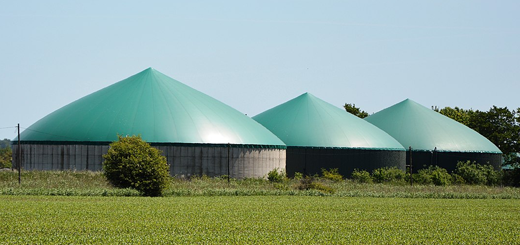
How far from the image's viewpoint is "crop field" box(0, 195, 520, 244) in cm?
2800

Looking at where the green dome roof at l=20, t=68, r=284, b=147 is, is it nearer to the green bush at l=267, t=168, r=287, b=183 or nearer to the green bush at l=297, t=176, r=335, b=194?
the green bush at l=267, t=168, r=287, b=183

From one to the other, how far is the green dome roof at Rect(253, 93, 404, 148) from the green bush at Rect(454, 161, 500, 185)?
7658 millimetres

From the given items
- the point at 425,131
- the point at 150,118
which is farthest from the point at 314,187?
the point at 425,131

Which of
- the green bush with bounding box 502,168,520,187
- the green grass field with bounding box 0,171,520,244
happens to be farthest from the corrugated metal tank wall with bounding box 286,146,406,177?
the green grass field with bounding box 0,171,520,244

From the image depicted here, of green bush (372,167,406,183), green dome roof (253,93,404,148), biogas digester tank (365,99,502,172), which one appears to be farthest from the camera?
biogas digester tank (365,99,502,172)

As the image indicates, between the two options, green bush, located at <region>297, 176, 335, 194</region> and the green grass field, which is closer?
the green grass field

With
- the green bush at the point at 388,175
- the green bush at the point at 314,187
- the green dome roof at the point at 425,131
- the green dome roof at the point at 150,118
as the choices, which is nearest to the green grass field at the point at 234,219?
the green bush at the point at 314,187

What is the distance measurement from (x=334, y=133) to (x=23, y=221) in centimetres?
5765

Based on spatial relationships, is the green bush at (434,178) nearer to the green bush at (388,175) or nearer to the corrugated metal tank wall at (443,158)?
the green bush at (388,175)

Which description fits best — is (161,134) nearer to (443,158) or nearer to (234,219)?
(443,158)

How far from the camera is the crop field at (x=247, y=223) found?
28000 mm

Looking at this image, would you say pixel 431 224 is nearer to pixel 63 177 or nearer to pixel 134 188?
pixel 134 188

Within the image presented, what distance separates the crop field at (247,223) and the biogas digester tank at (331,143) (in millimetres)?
37215

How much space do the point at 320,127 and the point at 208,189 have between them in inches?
1210
